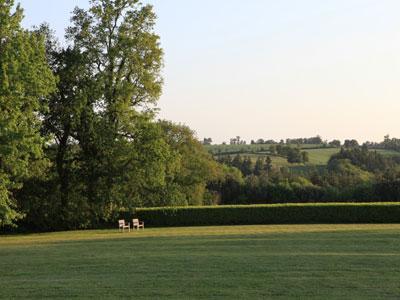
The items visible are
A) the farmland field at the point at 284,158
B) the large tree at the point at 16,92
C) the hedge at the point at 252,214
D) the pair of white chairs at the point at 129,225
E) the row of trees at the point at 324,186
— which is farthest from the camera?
the farmland field at the point at 284,158

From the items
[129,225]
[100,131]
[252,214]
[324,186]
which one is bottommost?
[129,225]

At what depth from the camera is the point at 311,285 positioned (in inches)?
530

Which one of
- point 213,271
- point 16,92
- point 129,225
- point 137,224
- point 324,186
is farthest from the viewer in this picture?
point 324,186

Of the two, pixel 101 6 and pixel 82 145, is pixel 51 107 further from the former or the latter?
pixel 101 6

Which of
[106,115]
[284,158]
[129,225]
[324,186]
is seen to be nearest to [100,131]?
[106,115]

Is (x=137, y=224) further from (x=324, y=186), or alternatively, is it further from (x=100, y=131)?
(x=324, y=186)

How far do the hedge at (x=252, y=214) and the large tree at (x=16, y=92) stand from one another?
12.4 m

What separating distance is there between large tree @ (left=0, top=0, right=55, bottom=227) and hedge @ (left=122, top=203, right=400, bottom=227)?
487 inches

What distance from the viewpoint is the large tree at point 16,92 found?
106 feet

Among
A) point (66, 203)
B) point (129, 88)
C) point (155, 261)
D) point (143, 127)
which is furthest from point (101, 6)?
point (155, 261)

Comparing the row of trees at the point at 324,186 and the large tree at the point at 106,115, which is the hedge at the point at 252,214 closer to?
the large tree at the point at 106,115

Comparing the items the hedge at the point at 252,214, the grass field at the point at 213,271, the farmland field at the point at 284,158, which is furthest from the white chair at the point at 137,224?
the farmland field at the point at 284,158

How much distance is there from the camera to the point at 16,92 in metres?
32.8

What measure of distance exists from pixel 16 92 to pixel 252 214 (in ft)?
64.3
